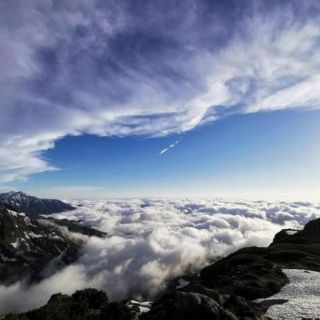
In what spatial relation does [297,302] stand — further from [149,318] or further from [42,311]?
[42,311]

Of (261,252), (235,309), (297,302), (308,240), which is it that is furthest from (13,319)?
(308,240)

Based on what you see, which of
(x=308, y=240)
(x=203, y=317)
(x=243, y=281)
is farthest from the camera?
(x=308, y=240)

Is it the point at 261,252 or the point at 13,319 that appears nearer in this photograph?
the point at 13,319

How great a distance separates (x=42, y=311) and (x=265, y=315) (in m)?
21.7

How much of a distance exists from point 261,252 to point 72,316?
74954 millimetres

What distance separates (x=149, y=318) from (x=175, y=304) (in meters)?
2.78

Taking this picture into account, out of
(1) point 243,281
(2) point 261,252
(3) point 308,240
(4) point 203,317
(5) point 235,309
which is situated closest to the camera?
(4) point 203,317

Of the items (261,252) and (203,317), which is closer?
(203,317)

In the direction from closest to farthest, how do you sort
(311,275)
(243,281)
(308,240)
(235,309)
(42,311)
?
(235,309) → (42,311) → (243,281) → (311,275) → (308,240)

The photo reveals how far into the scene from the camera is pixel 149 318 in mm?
35469

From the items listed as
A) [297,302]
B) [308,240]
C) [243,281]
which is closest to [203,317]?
[297,302]

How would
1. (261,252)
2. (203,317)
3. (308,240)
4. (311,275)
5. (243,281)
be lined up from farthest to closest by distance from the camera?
(308,240) → (261,252) → (311,275) → (243,281) → (203,317)

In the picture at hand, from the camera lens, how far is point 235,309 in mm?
34438

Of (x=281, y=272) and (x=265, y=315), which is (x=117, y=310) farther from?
(x=281, y=272)
